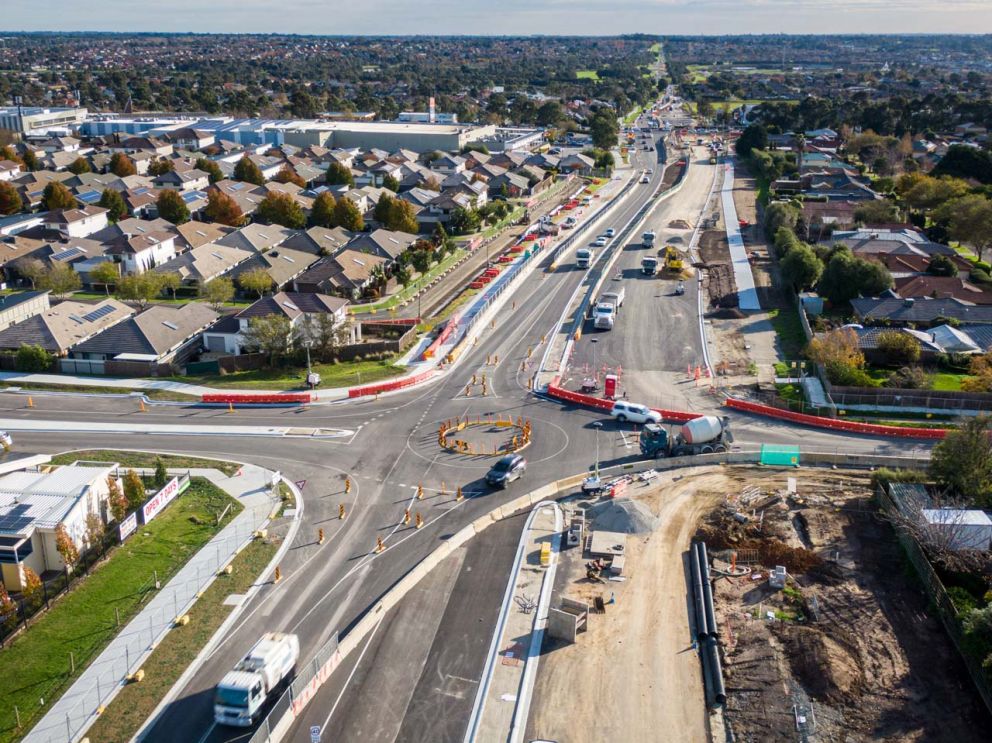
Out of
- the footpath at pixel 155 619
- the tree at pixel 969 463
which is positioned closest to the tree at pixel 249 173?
the footpath at pixel 155 619

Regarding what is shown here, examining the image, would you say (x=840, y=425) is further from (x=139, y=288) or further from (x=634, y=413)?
(x=139, y=288)

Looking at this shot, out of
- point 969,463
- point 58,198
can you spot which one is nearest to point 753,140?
point 58,198

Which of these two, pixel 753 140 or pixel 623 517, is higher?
pixel 753 140

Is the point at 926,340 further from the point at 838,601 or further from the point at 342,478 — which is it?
the point at 342,478

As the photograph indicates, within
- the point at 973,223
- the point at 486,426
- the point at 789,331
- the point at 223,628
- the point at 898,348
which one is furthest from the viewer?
the point at 973,223

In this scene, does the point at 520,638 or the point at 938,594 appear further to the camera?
the point at 938,594

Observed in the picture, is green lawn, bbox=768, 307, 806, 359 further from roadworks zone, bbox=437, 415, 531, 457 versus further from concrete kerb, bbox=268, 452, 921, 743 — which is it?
roadworks zone, bbox=437, 415, 531, 457

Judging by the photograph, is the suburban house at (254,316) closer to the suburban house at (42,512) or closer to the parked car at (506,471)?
the parked car at (506,471)
